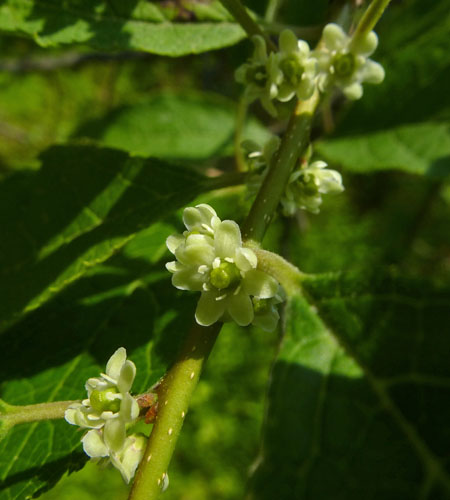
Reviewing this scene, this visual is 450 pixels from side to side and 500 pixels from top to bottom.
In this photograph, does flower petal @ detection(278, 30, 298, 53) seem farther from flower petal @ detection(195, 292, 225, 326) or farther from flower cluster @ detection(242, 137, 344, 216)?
flower petal @ detection(195, 292, 225, 326)

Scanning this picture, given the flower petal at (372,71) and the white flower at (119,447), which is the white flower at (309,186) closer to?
the flower petal at (372,71)

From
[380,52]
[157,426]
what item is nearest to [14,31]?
[157,426]

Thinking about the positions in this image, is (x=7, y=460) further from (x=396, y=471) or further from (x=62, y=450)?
(x=396, y=471)

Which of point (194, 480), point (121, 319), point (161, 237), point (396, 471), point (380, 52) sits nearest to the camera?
point (396, 471)

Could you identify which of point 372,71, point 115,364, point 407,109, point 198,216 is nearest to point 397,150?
point 407,109

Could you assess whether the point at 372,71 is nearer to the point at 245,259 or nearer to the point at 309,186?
the point at 309,186

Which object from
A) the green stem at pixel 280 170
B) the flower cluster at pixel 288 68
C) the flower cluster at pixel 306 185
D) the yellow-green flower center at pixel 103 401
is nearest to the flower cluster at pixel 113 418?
the yellow-green flower center at pixel 103 401

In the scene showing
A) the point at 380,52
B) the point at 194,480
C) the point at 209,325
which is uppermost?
the point at 209,325
